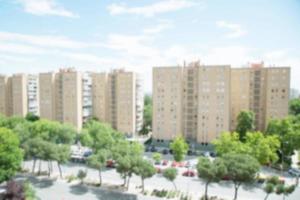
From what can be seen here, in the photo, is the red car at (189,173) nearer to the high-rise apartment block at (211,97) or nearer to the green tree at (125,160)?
the green tree at (125,160)

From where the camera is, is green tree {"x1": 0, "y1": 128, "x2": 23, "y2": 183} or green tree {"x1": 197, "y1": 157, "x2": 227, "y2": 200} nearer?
green tree {"x1": 197, "y1": 157, "x2": 227, "y2": 200}

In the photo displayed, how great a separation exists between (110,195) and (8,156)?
7889mm

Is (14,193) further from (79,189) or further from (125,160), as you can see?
(125,160)

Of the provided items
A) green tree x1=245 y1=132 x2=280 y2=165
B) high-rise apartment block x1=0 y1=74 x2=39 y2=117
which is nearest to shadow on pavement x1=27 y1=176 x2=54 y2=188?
green tree x1=245 y1=132 x2=280 y2=165

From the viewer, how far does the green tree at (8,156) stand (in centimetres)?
1927

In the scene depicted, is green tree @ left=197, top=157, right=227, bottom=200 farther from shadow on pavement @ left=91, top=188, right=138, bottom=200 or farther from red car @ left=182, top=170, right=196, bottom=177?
red car @ left=182, top=170, right=196, bottom=177

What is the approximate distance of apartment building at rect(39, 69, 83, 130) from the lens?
40531mm

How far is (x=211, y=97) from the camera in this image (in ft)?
113

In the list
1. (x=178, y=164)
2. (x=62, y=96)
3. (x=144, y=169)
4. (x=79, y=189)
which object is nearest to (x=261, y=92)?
(x=178, y=164)

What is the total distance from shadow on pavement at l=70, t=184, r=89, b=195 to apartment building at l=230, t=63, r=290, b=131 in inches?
879

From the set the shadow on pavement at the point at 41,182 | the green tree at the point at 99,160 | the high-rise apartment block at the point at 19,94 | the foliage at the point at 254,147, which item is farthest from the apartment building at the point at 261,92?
the high-rise apartment block at the point at 19,94

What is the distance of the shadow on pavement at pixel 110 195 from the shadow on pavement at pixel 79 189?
603 millimetres

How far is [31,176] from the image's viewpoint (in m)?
23.8

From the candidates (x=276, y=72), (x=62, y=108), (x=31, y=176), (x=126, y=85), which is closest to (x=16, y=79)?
(x=62, y=108)
